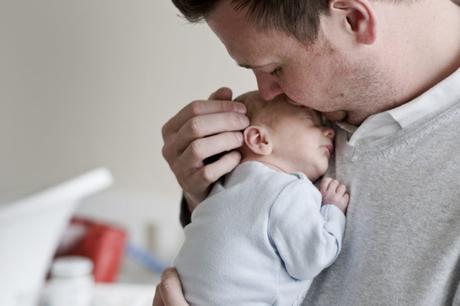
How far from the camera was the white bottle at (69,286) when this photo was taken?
2.00 meters

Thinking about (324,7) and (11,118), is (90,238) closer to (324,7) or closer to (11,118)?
(11,118)

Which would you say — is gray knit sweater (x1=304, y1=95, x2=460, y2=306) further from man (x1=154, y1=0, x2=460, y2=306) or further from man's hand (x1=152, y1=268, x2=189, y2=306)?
man's hand (x1=152, y1=268, x2=189, y2=306)

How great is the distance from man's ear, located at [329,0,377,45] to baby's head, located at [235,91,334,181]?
0.53 feet

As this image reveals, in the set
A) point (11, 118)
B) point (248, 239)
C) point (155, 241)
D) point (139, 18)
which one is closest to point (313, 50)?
point (248, 239)

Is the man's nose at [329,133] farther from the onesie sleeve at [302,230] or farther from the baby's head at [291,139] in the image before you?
the onesie sleeve at [302,230]

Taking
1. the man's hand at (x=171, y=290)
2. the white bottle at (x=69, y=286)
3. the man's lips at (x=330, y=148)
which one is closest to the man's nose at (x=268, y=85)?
the man's lips at (x=330, y=148)

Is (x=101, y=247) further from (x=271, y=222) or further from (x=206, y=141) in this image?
(x=271, y=222)

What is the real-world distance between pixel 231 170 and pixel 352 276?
0.24 metres

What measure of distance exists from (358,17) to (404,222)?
0.26m

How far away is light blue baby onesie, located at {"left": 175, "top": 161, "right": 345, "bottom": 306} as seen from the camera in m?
0.96

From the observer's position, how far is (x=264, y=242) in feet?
3.19

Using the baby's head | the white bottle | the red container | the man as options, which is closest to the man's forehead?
the man

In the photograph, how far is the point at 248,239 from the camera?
3.22 feet

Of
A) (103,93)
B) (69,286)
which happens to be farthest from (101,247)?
(103,93)
